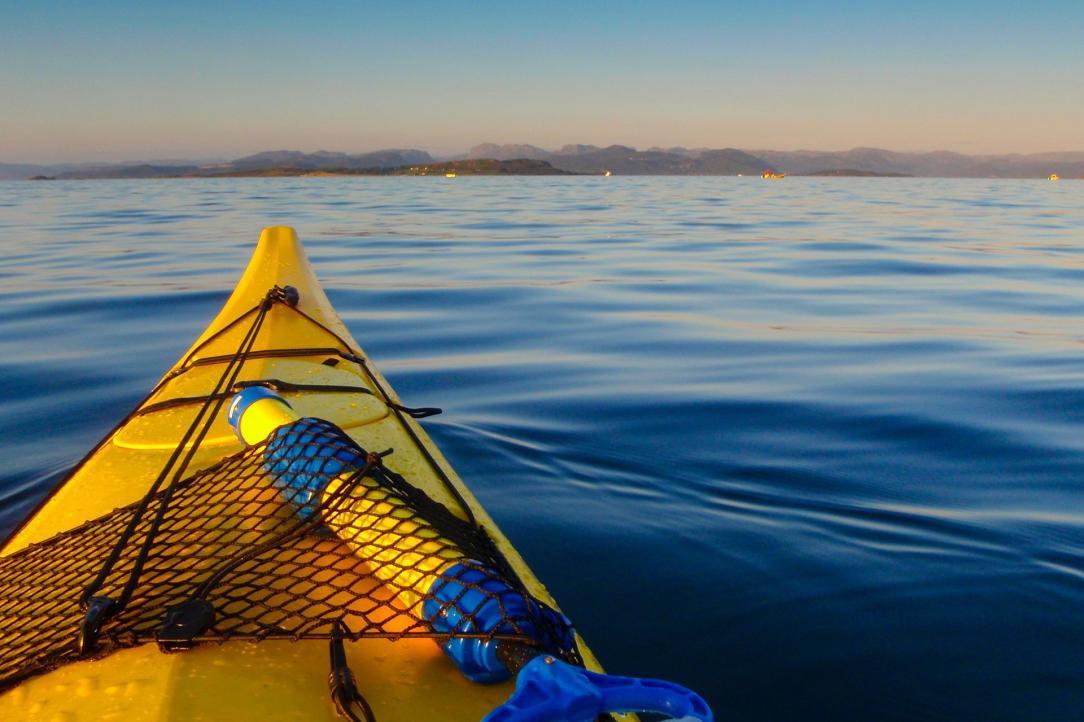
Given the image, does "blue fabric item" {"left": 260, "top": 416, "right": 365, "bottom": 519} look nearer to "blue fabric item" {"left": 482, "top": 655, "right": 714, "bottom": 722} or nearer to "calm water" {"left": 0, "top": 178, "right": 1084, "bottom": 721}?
"blue fabric item" {"left": 482, "top": 655, "right": 714, "bottom": 722}

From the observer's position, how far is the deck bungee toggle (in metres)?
1.28

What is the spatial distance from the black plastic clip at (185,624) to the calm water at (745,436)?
1437 millimetres

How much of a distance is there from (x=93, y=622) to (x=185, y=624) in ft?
0.64

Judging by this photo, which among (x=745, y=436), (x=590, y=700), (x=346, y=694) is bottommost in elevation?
(x=745, y=436)

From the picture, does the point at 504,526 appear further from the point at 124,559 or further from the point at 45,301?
the point at 45,301

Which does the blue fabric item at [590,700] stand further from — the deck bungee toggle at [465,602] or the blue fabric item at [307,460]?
the blue fabric item at [307,460]

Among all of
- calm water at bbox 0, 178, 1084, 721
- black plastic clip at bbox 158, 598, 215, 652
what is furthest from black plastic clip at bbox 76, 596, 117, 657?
calm water at bbox 0, 178, 1084, 721

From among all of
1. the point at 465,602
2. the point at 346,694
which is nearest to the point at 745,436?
the point at 465,602

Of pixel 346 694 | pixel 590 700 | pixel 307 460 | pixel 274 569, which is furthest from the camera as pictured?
pixel 307 460

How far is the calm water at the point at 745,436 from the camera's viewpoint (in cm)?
281

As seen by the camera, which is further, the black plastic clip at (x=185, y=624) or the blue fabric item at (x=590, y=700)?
the black plastic clip at (x=185, y=624)

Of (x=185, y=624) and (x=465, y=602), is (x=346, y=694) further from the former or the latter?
(x=185, y=624)

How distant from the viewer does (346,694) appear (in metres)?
1.56

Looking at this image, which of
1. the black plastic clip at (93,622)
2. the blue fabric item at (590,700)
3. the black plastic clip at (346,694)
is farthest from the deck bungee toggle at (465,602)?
the black plastic clip at (93,622)
